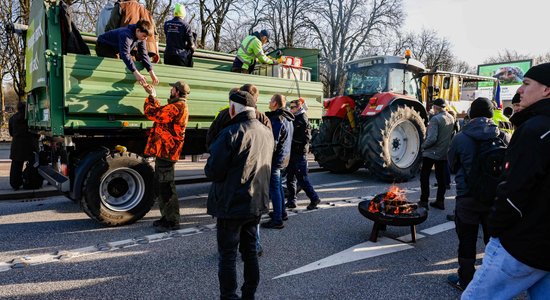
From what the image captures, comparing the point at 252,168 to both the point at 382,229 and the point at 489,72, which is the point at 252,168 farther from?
the point at 489,72

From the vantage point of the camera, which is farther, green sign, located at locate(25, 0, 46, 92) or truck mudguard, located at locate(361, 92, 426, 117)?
truck mudguard, located at locate(361, 92, 426, 117)

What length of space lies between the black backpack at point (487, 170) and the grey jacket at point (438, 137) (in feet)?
9.27

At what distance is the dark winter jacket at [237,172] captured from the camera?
263cm

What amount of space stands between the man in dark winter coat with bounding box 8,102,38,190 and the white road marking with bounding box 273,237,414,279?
6.01 meters

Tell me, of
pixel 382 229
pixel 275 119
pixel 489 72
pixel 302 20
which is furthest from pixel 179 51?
pixel 489 72

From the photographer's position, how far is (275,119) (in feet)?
15.1

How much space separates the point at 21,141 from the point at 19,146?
10cm

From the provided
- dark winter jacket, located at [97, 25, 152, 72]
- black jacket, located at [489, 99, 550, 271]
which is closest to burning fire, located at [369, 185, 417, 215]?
black jacket, located at [489, 99, 550, 271]

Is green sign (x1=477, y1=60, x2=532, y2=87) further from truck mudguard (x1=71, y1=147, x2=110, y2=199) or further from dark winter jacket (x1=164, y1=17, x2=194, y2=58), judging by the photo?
truck mudguard (x1=71, y1=147, x2=110, y2=199)

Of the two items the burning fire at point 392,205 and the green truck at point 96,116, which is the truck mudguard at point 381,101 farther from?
the burning fire at point 392,205

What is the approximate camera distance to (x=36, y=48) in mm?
4949

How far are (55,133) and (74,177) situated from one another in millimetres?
603

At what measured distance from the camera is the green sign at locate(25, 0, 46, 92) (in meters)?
4.55

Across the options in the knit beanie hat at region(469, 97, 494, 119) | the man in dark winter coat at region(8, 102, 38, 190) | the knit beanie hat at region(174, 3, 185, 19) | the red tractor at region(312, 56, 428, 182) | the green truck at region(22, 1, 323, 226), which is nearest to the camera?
the knit beanie hat at region(469, 97, 494, 119)
